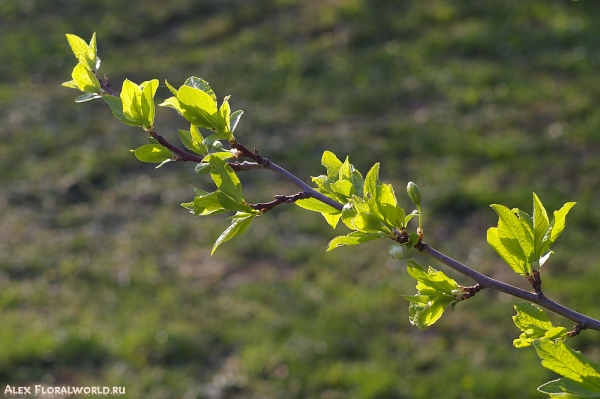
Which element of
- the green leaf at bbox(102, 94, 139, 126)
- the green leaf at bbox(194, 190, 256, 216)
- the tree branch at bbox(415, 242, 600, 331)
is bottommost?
the tree branch at bbox(415, 242, 600, 331)

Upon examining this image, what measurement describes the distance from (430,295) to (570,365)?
0.91ft

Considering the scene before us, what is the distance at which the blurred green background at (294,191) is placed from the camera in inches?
202

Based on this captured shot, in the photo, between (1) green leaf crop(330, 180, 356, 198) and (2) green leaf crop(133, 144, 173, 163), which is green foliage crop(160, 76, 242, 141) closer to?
(2) green leaf crop(133, 144, 173, 163)

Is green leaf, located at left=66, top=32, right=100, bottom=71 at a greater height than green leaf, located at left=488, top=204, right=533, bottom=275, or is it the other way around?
green leaf, located at left=66, top=32, right=100, bottom=71

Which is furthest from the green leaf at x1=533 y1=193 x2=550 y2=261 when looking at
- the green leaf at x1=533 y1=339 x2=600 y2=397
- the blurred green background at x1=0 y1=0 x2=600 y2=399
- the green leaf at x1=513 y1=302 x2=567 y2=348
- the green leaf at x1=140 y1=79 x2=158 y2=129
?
the blurred green background at x1=0 y1=0 x2=600 y2=399

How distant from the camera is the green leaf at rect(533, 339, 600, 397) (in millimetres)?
1136

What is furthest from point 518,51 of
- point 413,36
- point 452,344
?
point 452,344

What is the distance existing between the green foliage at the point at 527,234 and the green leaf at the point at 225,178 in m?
0.47

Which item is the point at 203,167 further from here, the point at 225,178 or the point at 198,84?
the point at 198,84

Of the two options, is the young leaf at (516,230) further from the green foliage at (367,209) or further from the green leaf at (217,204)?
the green leaf at (217,204)

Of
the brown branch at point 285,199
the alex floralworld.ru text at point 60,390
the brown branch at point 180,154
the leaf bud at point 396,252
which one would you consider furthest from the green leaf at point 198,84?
the alex floralworld.ru text at point 60,390

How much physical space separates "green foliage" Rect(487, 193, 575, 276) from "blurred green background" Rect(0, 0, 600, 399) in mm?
3487

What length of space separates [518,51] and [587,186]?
3.01m

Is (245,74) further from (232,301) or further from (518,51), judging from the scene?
(232,301)
